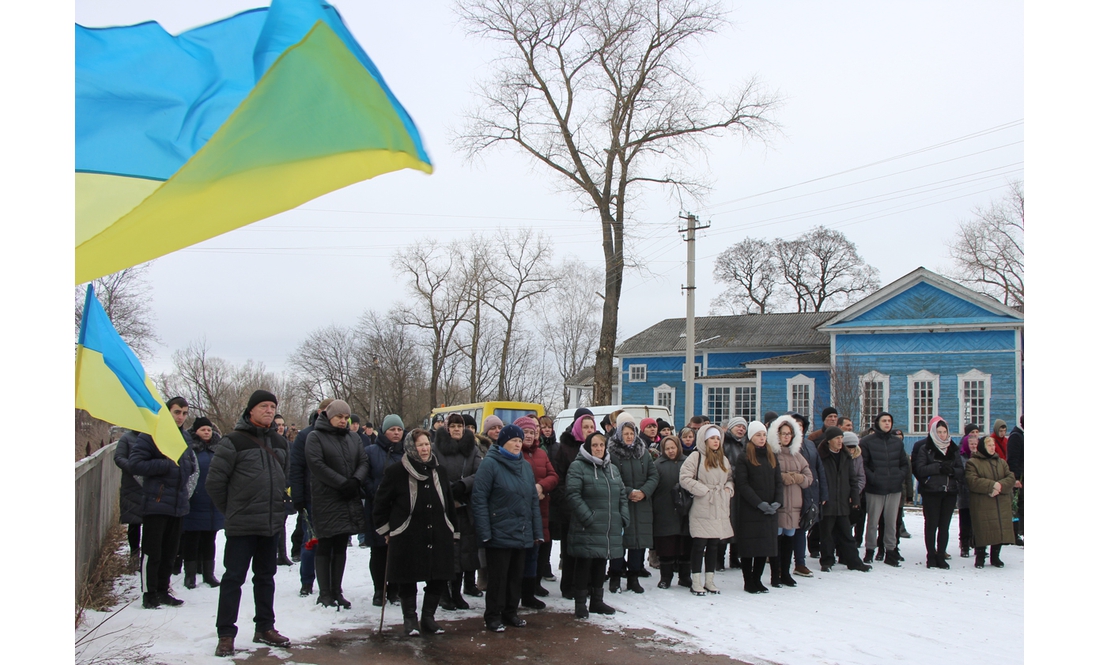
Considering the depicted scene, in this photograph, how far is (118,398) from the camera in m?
5.41

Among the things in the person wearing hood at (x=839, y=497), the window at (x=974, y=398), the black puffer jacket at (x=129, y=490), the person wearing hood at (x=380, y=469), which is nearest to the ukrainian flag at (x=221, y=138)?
the person wearing hood at (x=380, y=469)

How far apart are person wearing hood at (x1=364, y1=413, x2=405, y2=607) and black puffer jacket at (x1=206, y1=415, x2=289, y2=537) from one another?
1631 mm

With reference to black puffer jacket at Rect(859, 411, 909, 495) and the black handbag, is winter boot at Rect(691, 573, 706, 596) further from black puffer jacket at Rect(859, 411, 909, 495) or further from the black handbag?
black puffer jacket at Rect(859, 411, 909, 495)

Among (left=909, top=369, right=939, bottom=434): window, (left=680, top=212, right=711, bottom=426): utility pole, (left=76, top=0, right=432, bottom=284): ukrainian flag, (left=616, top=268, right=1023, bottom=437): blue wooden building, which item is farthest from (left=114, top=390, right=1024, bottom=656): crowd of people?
(left=909, top=369, right=939, bottom=434): window

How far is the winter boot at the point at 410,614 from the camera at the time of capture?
23.9 feet

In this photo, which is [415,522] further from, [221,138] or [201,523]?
[221,138]

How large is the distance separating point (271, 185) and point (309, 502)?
Result: 5.50 metres

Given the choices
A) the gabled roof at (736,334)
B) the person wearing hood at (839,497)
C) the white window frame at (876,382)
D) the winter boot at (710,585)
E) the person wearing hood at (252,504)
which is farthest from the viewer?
the gabled roof at (736,334)

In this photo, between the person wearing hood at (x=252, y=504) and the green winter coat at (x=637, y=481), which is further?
the green winter coat at (x=637, y=481)

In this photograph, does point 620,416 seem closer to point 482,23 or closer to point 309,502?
point 309,502

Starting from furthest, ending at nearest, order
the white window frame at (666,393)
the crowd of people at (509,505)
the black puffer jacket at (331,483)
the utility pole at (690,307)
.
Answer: the white window frame at (666,393)
the utility pole at (690,307)
the black puffer jacket at (331,483)
the crowd of people at (509,505)

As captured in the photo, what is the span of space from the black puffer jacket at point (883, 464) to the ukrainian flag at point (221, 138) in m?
9.60

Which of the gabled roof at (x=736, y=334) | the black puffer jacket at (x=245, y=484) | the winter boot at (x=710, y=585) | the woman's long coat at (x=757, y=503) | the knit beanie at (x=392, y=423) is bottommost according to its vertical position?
the winter boot at (x=710, y=585)

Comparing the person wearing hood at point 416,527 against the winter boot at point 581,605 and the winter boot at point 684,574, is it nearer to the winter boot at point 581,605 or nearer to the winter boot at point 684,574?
the winter boot at point 581,605
